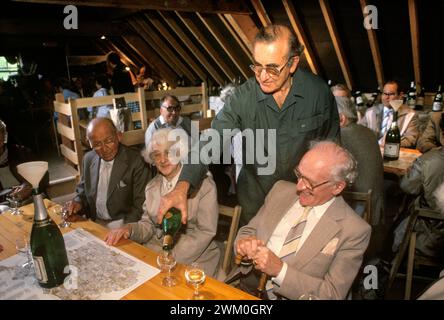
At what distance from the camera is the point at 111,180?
2436mm

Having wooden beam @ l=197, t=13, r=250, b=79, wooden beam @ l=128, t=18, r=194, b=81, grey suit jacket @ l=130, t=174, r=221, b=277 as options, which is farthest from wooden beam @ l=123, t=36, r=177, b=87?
grey suit jacket @ l=130, t=174, r=221, b=277

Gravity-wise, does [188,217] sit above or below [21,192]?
below

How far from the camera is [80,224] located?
1.96m

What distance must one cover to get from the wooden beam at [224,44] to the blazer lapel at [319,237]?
5.63m

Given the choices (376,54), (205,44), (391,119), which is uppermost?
(205,44)

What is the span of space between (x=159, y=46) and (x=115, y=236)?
24.2ft

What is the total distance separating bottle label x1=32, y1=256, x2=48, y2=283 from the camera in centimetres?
133

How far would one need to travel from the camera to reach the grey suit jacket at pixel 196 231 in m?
1.93

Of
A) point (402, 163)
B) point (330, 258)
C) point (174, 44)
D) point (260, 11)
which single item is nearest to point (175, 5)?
point (260, 11)

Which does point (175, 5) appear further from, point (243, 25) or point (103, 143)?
point (103, 143)

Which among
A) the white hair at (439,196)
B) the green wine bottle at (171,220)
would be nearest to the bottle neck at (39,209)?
the green wine bottle at (171,220)

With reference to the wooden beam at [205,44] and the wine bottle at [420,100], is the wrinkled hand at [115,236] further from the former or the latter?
the wooden beam at [205,44]
